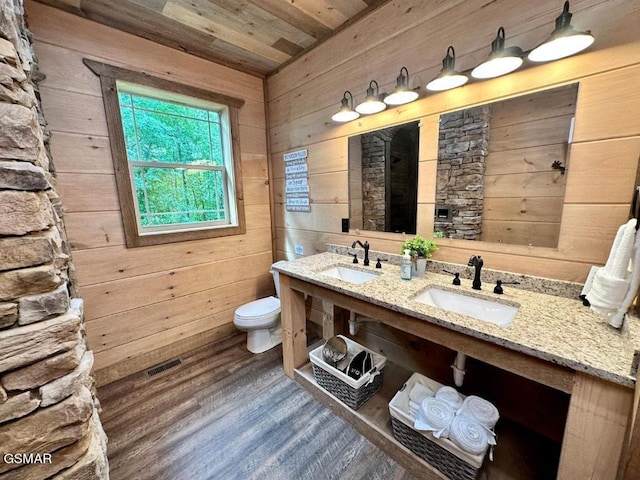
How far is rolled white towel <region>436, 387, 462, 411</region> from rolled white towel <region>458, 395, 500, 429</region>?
28 mm

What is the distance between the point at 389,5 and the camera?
1.61 m

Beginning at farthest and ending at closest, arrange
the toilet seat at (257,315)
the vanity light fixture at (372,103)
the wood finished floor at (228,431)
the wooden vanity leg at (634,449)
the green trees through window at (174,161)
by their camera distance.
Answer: the toilet seat at (257,315) → the green trees through window at (174,161) → the vanity light fixture at (372,103) → the wood finished floor at (228,431) → the wooden vanity leg at (634,449)

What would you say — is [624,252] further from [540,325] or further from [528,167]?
[528,167]

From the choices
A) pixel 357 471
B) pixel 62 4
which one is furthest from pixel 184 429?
pixel 62 4

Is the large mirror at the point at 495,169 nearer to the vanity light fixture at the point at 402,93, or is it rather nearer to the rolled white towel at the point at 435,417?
the vanity light fixture at the point at 402,93

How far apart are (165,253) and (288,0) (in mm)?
2025

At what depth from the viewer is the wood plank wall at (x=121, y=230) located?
5.39ft

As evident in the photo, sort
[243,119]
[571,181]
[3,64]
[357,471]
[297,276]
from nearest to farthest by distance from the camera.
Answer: [3,64] → [571,181] → [357,471] → [297,276] → [243,119]

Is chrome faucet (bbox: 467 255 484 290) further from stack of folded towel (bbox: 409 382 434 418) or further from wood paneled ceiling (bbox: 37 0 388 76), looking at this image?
wood paneled ceiling (bbox: 37 0 388 76)

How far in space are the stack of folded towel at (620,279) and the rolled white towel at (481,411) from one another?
62 cm

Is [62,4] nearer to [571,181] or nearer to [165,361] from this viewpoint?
[165,361]

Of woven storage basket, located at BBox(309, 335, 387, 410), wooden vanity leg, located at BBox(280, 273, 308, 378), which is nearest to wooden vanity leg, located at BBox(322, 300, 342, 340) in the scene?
wooden vanity leg, located at BBox(280, 273, 308, 378)

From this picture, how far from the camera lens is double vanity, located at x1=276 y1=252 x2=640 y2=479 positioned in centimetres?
74

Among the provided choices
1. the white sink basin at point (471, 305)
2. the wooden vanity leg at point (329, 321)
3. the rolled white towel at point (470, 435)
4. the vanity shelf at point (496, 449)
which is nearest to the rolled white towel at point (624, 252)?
the white sink basin at point (471, 305)
